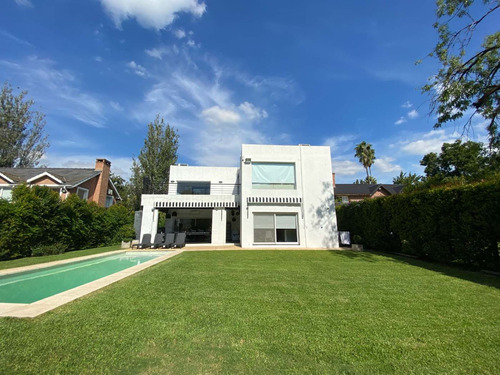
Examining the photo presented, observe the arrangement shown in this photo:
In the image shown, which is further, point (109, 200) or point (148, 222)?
point (109, 200)

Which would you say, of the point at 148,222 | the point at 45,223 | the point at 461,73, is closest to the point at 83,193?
the point at 148,222

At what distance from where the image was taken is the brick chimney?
26297 millimetres

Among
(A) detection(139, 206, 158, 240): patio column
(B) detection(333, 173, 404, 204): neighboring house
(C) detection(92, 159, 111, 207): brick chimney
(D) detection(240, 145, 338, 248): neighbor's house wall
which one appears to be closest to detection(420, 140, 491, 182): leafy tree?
(B) detection(333, 173, 404, 204): neighboring house

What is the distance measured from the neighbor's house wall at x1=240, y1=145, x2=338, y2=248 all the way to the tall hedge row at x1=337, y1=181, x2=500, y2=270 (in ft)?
11.9

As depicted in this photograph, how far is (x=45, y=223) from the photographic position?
1361 cm

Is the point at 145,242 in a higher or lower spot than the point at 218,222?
lower

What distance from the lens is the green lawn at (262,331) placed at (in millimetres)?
2752

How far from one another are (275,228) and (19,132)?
142ft

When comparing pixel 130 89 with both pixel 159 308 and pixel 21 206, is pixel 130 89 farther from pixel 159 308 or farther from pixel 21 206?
pixel 159 308

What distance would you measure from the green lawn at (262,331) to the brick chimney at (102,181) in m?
25.0

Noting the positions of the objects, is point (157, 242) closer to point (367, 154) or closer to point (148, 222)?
point (148, 222)

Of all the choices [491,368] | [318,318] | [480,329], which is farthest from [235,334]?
[480,329]

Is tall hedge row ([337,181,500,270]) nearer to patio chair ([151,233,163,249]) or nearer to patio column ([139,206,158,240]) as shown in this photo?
patio chair ([151,233,163,249])

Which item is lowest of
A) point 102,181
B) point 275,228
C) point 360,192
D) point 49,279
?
point 49,279
